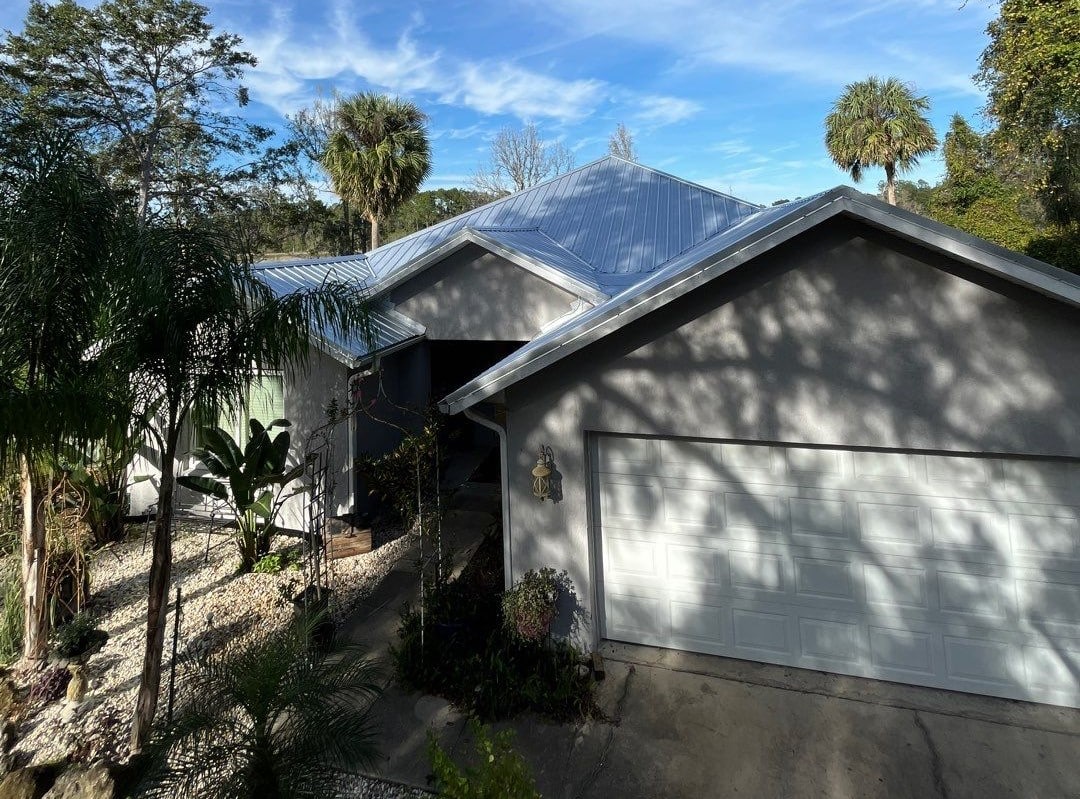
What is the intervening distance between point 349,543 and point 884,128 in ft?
104

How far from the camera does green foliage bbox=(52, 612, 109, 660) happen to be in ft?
21.0

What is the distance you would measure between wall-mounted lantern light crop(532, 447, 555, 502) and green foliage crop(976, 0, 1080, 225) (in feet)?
57.6

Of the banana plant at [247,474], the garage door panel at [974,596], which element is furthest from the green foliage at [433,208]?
the garage door panel at [974,596]

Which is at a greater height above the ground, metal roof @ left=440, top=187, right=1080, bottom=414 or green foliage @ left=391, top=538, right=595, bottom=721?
metal roof @ left=440, top=187, right=1080, bottom=414

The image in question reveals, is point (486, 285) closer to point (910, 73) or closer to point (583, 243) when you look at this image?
point (583, 243)

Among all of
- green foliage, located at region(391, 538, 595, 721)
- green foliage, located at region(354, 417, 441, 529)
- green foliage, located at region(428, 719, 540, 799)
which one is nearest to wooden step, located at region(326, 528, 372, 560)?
green foliage, located at region(354, 417, 441, 529)

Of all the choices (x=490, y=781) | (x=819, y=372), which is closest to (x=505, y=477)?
(x=819, y=372)

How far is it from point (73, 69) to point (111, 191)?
27.9 m

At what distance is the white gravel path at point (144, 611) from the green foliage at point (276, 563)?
0.10 metres

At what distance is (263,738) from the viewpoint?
4.02 metres

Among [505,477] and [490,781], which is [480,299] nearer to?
[505,477]

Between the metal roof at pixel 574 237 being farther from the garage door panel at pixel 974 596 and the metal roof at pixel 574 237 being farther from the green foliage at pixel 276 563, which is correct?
the garage door panel at pixel 974 596

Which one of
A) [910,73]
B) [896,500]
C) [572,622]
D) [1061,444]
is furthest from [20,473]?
[910,73]

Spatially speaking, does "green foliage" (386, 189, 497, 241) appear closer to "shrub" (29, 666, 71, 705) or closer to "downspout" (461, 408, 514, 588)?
"downspout" (461, 408, 514, 588)
